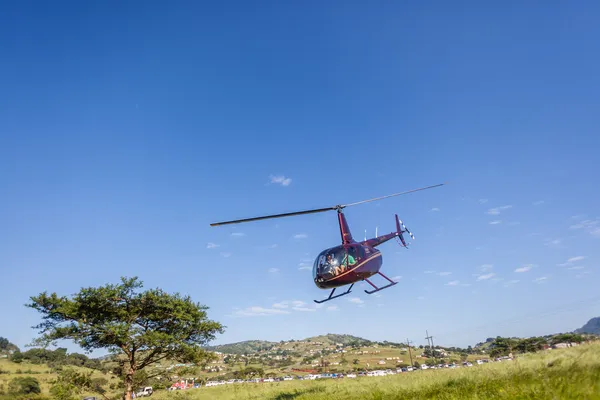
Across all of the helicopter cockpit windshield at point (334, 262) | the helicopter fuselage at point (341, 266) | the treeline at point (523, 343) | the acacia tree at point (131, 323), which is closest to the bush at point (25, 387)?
the acacia tree at point (131, 323)

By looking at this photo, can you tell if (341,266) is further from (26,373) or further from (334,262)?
(26,373)

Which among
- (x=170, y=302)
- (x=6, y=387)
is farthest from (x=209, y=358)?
(x=6, y=387)

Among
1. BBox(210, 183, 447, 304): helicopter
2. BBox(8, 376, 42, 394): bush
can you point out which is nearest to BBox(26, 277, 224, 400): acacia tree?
BBox(210, 183, 447, 304): helicopter

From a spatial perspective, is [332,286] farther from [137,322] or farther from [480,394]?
[137,322]

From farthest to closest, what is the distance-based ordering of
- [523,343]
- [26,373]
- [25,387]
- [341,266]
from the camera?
[523,343] → [26,373] → [25,387] → [341,266]

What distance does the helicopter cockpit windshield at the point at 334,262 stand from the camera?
17859mm

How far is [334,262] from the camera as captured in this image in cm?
1794

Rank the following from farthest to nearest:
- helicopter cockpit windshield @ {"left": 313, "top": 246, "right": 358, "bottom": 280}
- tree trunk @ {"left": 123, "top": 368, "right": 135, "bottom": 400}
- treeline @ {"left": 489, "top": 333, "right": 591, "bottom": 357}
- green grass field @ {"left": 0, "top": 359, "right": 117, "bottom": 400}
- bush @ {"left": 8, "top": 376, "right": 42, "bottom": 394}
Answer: treeline @ {"left": 489, "top": 333, "right": 591, "bottom": 357}
green grass field @ {"left": 0, "top": 359, "right": 117, "bottom": 400}
bush @ {"left": 8, "top": 376, "right": 42, "bottom": 394}
tree trunk @ {"left": 123, "top": 368, "right": 135, "bottom": 400}
helicopter cockpit windshield @ {"left": 313, "top": 246, "right": 358, "bottom": 280}

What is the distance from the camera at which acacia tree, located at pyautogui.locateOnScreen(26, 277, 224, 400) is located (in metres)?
25.5

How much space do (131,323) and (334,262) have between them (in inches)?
779

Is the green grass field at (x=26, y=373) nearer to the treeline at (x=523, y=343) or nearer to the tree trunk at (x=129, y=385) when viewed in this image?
the tree trunk at (x=129, y=385)

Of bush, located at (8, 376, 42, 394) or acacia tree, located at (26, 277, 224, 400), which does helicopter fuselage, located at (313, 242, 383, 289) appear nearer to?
acacia tree, located at (26, 277, 224, 400)

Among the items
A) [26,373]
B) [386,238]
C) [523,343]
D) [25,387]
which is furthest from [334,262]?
[523,343]

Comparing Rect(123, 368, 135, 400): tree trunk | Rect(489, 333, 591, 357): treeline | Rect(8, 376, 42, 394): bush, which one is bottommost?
Rect(489, 333, 591, 357): treeline
